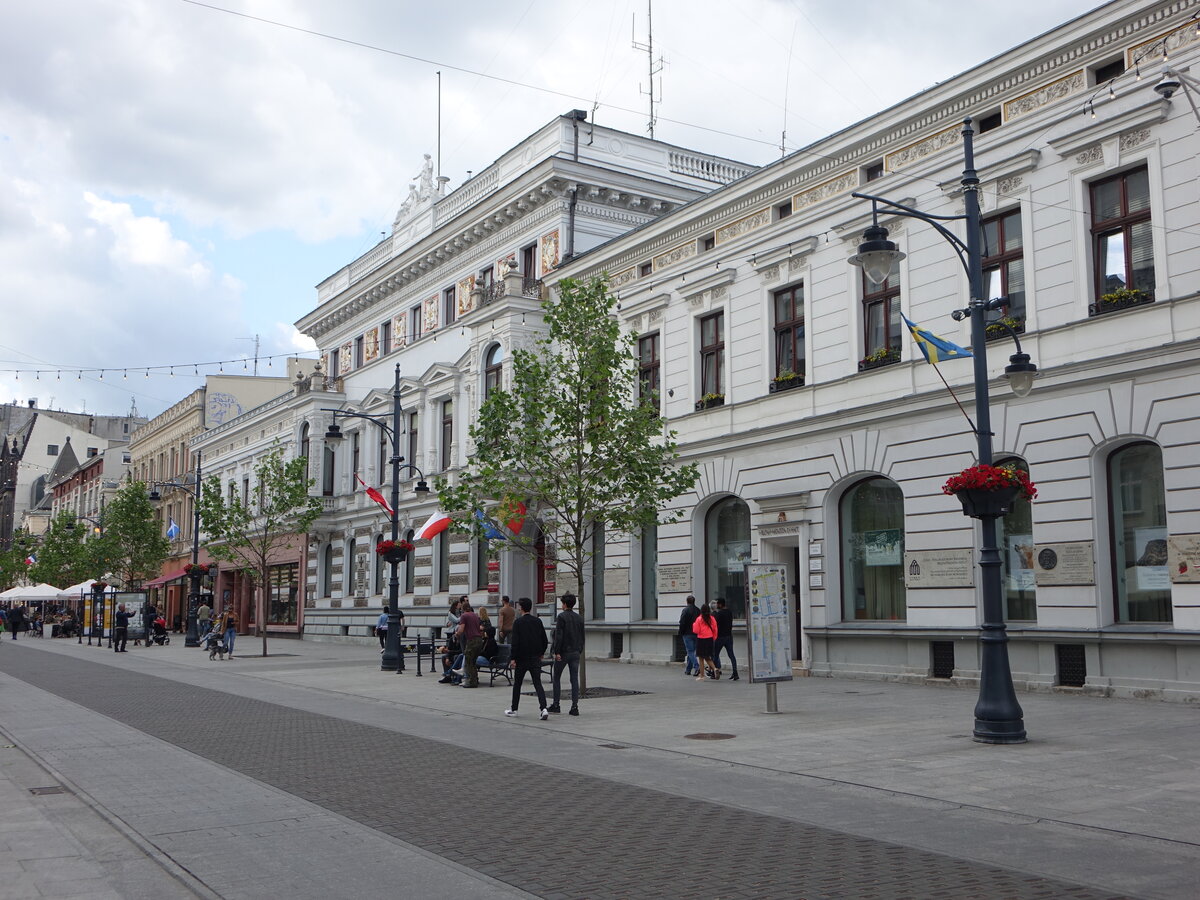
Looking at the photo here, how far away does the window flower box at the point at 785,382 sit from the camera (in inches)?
985

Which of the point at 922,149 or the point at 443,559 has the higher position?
the point at 922,149

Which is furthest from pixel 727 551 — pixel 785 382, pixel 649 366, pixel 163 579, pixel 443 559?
pixel 163 579

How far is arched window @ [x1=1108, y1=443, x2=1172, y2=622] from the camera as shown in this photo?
17.9 meters

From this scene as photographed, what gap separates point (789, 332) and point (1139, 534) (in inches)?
371

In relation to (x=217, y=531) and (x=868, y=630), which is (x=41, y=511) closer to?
(x=217, y=531)

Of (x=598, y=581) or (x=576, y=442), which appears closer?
(x=576, y=442)

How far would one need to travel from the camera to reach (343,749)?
1367 centimetres

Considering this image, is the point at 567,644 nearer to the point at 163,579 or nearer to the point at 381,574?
the point at 381,574

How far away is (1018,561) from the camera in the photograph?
20.2m

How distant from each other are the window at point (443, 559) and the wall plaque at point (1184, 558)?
26.2 m

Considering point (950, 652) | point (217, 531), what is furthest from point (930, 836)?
point (217, 531)

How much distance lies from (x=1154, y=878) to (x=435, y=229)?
121 feet

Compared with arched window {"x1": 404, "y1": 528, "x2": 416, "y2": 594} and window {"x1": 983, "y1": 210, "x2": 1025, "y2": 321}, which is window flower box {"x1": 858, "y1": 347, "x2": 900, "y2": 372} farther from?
arched window {"x1": 404, "y1": 528, "x2": 416, "y2": 594}

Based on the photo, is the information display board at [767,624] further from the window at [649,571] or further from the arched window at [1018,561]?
the window at [649,571]
